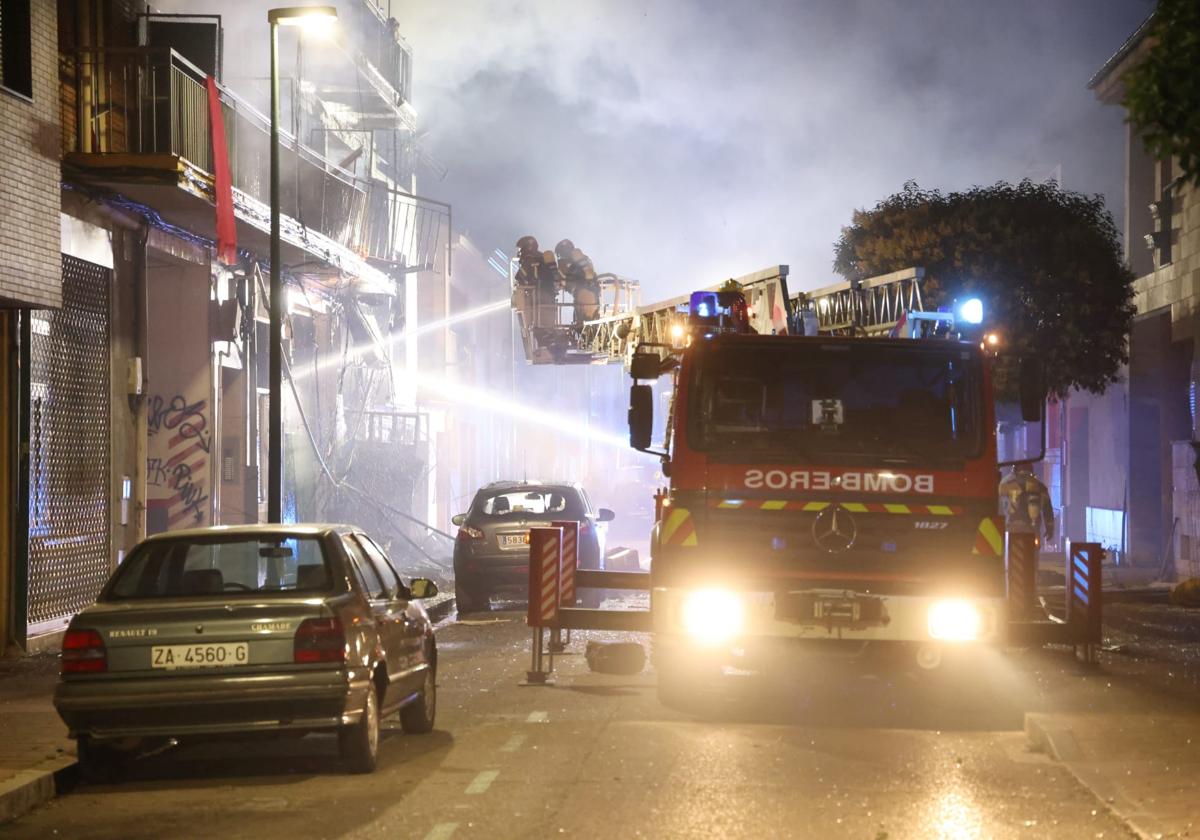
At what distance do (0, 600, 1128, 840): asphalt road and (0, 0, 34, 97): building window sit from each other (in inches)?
334

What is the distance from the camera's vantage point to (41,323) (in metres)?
18.0

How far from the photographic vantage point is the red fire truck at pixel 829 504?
37.4 feet

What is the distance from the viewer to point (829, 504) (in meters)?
11.5

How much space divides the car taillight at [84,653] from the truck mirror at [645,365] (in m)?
4.39

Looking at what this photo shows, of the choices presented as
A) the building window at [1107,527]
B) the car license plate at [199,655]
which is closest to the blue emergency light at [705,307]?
the car license plate at [199,655]

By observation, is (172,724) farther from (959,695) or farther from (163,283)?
(163,283)

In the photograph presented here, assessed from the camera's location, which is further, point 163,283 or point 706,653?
point 163,283

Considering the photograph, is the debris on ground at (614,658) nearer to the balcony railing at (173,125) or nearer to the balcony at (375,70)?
the balcony railing at (173,125)

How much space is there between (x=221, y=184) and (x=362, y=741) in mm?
12886

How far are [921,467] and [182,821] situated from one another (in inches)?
220

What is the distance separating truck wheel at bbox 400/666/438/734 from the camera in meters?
11.1

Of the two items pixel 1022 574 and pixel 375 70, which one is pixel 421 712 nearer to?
pixel 1022 574

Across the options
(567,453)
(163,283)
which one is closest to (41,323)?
(163,283)

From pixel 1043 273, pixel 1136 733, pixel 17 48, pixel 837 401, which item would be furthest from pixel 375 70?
pixel 1136 733
